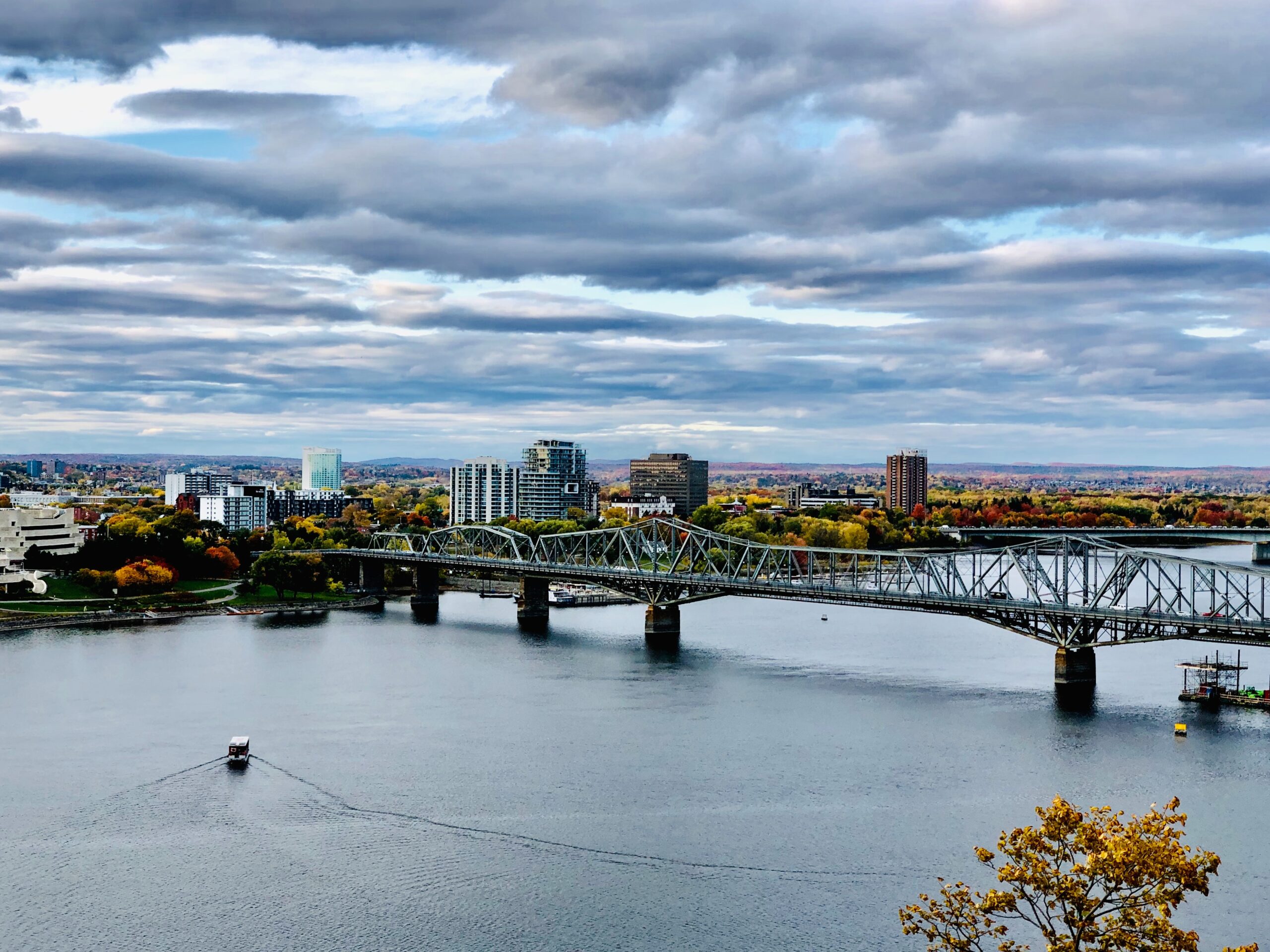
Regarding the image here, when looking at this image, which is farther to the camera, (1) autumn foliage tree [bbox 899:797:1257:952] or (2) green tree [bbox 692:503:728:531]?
(2) green tree [bbox 692:503:728:531]

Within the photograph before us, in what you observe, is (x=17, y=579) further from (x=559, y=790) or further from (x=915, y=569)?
(x=559, y=790)

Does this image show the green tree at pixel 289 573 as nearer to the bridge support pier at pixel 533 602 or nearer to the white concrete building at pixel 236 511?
the bridge support pier at pixel 533 602

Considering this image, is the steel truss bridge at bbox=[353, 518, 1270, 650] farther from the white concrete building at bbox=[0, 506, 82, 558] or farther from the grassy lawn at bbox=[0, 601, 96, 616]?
the grassy lawn at bbox=[0, 601, 96, 616]

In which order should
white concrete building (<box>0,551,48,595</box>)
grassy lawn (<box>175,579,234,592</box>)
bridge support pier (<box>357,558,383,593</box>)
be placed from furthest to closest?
bridge support pier (<box>357,558,383,593</box>)
grassy lawn (<box>175,579,234,592</box>)
white concrete building (<box>0,551,48,595</box>)

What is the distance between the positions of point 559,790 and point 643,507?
442 feet

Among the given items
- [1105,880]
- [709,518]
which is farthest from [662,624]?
[709,518]

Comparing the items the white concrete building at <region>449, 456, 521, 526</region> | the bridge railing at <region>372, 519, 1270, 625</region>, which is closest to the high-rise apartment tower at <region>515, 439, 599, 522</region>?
the white concrete building at <region>449, 456, 521, 526</region>

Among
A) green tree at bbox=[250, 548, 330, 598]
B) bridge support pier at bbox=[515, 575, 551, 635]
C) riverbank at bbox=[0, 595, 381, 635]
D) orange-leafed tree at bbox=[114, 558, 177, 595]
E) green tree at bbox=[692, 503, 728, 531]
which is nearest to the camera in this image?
riverbank at bbox=[0, 595, 381, 635]

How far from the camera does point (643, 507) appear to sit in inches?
6722

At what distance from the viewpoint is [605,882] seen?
29.0m

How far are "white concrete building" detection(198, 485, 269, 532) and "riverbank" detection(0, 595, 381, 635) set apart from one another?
5899 cm

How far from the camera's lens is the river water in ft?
88.8

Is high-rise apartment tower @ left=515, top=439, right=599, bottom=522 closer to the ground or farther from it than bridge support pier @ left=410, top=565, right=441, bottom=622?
farther from it

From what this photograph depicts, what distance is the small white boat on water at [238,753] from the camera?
38.8 metres
